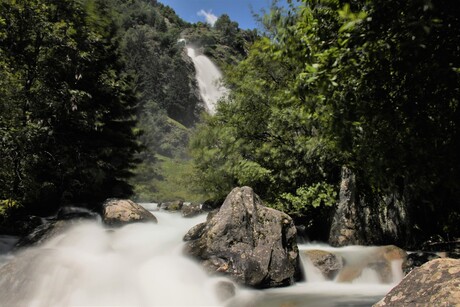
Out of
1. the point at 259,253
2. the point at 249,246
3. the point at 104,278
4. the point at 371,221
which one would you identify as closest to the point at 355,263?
the point at 371,221

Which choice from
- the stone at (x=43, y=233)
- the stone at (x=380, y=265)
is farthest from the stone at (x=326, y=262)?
the stone at (x=43, y=233)

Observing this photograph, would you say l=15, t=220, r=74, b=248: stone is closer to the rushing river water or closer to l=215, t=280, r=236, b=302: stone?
the rushing river water

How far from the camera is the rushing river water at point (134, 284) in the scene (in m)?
9.45

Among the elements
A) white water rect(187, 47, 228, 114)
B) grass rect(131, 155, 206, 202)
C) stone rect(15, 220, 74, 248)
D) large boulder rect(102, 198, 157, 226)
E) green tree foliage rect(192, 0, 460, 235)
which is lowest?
stone rect(15, 220, 74, 248)

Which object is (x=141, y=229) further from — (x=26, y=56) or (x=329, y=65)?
(x=329, y=65)

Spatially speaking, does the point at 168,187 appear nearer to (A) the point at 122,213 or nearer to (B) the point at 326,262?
(A) the point at 122,213

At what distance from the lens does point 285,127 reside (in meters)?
20.4

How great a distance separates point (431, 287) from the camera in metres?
4.24

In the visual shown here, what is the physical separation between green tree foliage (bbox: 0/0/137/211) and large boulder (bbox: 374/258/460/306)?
985 centimetres

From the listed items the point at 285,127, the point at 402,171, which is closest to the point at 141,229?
the point at 285,127

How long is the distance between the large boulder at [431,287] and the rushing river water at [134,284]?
19.1 feet

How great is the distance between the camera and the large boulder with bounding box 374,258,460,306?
398 centimetres

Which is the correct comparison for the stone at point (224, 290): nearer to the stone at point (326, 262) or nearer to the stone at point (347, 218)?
the stone at point (326, 262)

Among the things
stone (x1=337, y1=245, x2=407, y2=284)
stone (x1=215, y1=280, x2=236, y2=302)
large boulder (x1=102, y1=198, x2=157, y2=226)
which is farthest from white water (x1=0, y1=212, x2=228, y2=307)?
stone (x1=337, y1=245, x2=407, y2=284)
